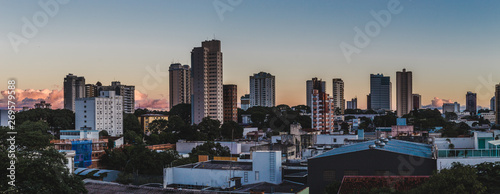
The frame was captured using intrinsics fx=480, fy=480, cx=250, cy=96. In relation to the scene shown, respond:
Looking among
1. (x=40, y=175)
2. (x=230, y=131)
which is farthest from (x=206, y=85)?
(x=40, y=175)

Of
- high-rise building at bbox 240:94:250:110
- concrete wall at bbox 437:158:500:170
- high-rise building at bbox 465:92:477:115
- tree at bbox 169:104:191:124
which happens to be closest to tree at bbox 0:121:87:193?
concrete wall at bbox 437:158:500:170

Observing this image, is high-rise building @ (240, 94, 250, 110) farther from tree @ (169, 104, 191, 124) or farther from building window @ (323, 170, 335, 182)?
building window @ (323, 170, 335, 182)

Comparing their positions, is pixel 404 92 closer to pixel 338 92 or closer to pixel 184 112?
pixel 338 92

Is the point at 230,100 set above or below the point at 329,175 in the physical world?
above

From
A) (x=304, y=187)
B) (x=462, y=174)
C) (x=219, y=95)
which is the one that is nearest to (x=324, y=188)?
(x=304, y=187)

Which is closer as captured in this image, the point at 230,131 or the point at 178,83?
the point at 230,131

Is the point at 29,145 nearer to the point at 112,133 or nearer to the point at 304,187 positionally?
the point at 304,187
